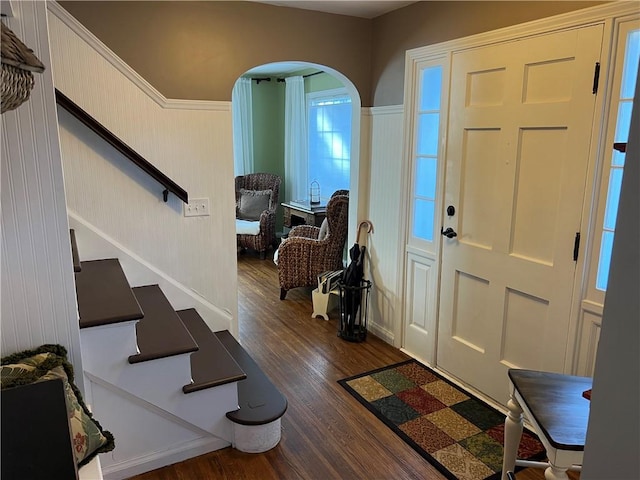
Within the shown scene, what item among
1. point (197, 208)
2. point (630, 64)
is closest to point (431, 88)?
point (630, 64)

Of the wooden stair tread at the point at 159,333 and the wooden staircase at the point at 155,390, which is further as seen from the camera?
the wooden stair tread at the point at 159,333

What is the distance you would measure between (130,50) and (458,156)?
1940 mm

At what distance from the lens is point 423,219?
3.05 meters

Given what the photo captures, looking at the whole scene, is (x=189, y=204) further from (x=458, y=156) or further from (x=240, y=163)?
(x=240, y=163)

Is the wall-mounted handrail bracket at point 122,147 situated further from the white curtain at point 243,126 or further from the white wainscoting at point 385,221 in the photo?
the white curtain at point 243,126

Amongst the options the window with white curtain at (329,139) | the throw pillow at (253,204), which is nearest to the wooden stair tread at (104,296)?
the window with white curtain at (329,139)

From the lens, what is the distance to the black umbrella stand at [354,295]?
348cm

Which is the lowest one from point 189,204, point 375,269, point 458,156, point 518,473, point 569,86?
point 518,473

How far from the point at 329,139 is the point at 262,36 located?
2839 mm

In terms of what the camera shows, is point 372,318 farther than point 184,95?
Yes

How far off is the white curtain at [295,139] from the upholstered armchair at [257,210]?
285 millimetres

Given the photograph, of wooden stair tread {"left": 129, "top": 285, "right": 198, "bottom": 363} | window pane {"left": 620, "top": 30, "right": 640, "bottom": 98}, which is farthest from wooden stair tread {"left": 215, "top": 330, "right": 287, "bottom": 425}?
window pane {"left": 620, "top": 30, "right": 640, "bottom": 98}

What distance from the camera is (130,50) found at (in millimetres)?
→ 2605

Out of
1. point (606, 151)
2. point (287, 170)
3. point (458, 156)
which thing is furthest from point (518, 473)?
point (287, 170)
